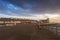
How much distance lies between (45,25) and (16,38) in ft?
2.97

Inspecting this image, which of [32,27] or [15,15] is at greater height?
[15,15]

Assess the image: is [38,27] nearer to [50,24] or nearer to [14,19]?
[50,24]

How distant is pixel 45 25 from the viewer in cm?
326

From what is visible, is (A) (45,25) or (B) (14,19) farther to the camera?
(A) (45,25)

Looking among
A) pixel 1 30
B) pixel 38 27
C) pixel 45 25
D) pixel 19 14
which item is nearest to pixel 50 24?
pixel 45 25

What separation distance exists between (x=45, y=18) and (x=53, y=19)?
9.1 inches

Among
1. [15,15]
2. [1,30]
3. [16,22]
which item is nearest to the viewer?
[1,30]

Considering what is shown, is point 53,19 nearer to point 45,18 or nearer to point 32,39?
point 45,18

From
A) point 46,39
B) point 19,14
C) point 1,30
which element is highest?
point 19,14

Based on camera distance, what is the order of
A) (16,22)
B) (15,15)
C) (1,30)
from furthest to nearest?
(15,15)
(16,22)
(1,30)

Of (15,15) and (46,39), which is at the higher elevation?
(15,15)

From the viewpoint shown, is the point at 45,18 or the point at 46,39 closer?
the point at 46,39

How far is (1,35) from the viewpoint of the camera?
298 cm

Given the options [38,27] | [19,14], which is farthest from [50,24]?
[19,14]
